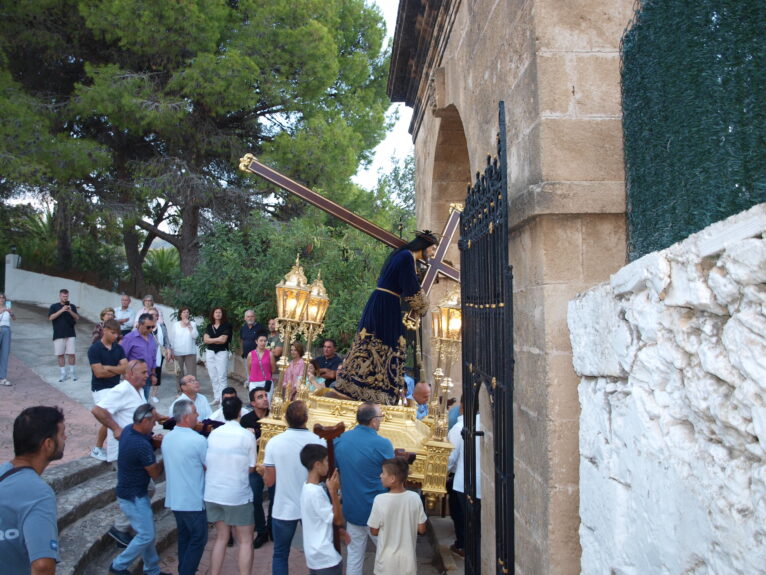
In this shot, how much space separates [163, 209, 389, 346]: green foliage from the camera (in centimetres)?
1283

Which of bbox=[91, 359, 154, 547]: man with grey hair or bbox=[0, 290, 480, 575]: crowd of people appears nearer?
bbox=[0, 290, 480, 575]: crowd of people

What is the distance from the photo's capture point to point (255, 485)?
636cm

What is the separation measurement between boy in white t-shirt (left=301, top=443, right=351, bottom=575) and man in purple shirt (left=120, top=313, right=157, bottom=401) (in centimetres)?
498

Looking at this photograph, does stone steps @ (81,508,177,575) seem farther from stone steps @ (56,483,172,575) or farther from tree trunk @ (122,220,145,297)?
tree trunk @ (122,220,145,297)

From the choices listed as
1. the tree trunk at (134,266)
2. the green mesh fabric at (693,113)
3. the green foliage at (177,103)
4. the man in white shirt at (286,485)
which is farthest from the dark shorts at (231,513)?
the tree trunk at (134,266)

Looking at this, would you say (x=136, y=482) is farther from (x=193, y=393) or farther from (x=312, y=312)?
(x=312, y=312)

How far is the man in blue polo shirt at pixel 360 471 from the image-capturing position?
16.0 ft

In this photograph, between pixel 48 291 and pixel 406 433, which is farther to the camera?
A: pixel 48 291

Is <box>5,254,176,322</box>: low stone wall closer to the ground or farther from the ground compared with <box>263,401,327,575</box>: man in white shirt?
farther from the ground

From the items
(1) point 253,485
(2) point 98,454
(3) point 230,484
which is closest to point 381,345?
(1) point 253,485

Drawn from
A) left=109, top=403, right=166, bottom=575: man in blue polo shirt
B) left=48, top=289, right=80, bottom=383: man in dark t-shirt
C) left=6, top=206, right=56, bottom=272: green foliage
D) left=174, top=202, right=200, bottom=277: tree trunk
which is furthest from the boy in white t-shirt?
left=6, top=206, right=56, bottom=272: green foliage

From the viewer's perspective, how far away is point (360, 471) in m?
4.91

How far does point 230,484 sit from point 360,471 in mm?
1030

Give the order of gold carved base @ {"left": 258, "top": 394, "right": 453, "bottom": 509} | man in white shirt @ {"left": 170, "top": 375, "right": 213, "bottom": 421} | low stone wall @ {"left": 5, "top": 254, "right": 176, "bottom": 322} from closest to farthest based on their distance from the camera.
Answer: gold carved base @ {"left": 258, "top": 394, "right": 453, "bottom": 509} → man in white shirt @ {"left": 170, "top": 375, "right": 213, "bottom": 421} → low stone wall @ {"left": 5, "top": 254, "right": 176, "bottom": 322}
